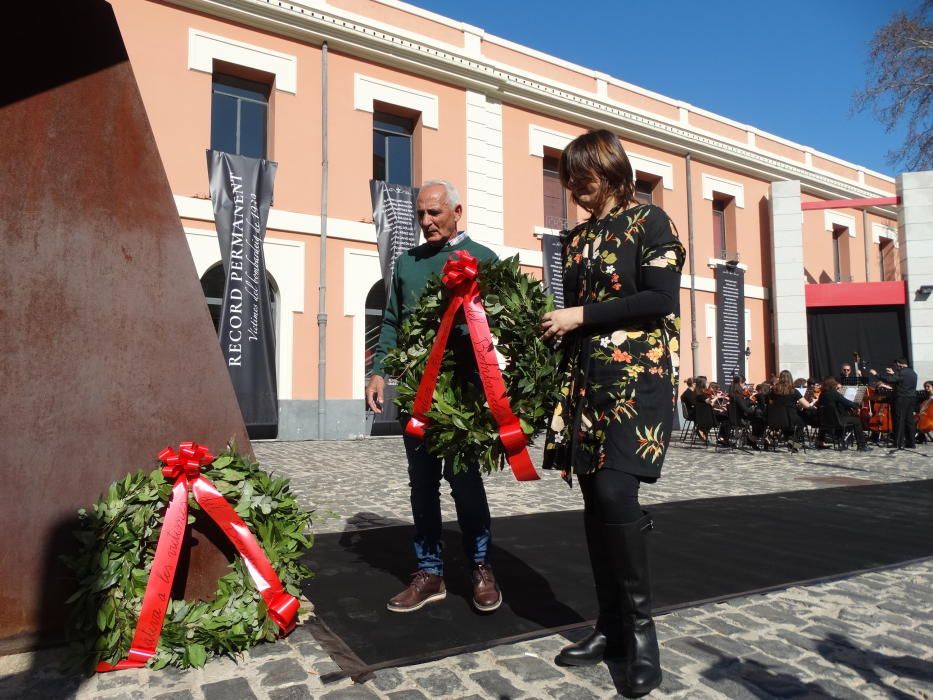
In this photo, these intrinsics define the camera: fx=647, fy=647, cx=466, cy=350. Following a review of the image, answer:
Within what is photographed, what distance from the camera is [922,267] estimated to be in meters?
17.8

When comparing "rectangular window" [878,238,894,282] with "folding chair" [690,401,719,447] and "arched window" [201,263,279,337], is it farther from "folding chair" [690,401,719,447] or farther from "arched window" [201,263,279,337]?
"arched window" [201,263,279,337]

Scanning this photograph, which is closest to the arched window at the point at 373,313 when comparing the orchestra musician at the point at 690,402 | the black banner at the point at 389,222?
the black banner at the point at 389,222

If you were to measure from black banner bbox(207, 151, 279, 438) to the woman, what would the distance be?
32.4 ft

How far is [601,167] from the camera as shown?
227 cm

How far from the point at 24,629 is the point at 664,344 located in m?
2.42

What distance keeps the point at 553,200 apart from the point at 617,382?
583 inches

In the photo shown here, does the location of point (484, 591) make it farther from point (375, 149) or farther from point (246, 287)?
point (375, 149)

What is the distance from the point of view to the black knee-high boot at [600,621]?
2.25 m

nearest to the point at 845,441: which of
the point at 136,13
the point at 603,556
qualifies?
the point at 603,556

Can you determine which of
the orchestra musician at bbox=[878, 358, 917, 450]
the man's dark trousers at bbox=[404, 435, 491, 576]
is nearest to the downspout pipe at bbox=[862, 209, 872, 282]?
the orchestra musician at bbox=[878, 358, 917, 450]

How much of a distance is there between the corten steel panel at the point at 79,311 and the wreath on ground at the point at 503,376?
824 millimetres

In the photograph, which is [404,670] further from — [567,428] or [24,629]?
[24,629]

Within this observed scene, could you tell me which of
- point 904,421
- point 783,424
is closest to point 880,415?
point 904,421

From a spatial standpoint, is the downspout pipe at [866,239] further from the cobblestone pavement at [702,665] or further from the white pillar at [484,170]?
the cobblestone pavement at [702,665]
